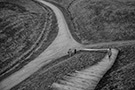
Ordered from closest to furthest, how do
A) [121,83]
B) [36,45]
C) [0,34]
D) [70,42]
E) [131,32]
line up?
[121,83]
[131,32]
[70,42]
[36,45]
[0,34]

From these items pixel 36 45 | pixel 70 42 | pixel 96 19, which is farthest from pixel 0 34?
pixel 96 19

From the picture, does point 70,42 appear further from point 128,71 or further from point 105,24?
point 128,71

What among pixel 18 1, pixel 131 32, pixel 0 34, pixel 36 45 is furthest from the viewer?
pixel 18 1

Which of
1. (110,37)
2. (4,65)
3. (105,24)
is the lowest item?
(4,65)

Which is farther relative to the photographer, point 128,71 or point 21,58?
point 21,58

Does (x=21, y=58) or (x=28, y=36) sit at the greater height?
(x=28, y=36)

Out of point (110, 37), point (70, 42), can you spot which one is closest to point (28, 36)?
point (70, 42)

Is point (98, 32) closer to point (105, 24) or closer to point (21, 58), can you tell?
point (105, 24)
